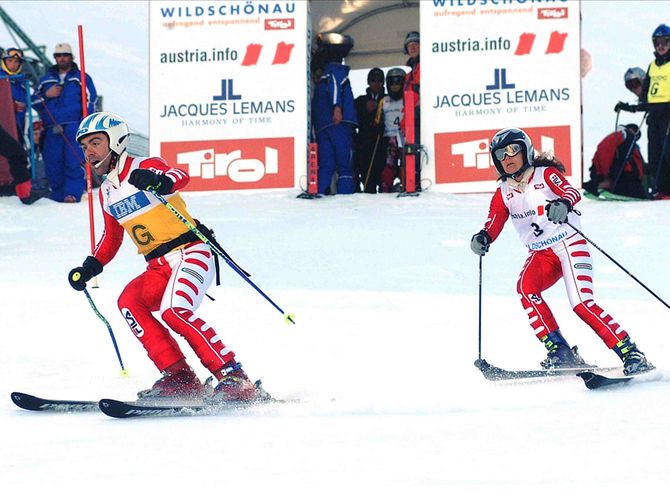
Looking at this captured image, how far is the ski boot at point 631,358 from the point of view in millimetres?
6199

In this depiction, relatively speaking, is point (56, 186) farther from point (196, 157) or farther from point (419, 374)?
A: point (419, 374)

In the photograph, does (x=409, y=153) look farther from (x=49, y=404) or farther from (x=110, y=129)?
(x=49, y=404)

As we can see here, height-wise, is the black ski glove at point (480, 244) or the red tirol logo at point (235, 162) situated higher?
the red tirol logo at point (235, 162)

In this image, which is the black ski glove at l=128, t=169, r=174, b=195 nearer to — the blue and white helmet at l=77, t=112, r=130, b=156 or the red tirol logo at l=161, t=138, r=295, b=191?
the blue and white helmet at l=77, t=112, r=130, b=156

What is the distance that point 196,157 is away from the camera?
46.6 ft

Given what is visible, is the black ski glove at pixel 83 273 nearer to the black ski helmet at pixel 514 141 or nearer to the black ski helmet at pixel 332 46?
the black ski helmet at pixel 514 141

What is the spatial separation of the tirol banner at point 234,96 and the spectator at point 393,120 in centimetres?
96

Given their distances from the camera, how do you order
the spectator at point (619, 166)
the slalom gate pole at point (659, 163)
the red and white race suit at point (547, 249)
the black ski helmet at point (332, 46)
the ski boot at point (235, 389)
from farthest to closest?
the black ski helmet at point (332, 46), the spectator at point (619, 166), the slalom gate pole at point (659, 163), the red and white race suit at point (547, 249), the ski boot at point (235, 389)

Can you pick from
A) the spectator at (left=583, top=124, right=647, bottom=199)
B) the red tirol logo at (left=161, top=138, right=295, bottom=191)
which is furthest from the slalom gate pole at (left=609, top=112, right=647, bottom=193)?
the red tirol logo at (left=161, top=138, right=295, bottom=191)

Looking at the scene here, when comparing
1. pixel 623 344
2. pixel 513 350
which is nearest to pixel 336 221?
pixel 513 350

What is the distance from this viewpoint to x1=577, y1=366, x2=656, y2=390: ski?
5.95m

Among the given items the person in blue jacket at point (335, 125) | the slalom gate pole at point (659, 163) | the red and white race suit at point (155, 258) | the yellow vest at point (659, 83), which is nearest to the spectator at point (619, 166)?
the slalom gate pole at point (659, 163)

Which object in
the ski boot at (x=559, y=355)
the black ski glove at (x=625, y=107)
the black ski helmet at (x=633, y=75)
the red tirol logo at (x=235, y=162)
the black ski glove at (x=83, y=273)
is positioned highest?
the black ski helmet at (x=633, y=75)

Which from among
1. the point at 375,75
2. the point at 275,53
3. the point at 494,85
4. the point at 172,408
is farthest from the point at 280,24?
the point at 172,408
